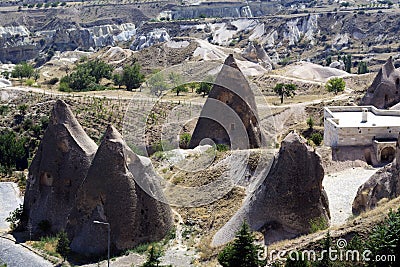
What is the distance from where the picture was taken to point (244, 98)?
41781 millimetres

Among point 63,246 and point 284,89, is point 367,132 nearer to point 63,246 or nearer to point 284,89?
point 63,246

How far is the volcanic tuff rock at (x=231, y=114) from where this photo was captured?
41.6 metres

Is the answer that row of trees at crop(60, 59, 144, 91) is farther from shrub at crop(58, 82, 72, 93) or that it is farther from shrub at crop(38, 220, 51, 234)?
shrub at crop(38, 220, 51, 234)

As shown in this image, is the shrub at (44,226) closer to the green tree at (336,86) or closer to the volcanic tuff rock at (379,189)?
the volcanic tuff rock at (379,189)

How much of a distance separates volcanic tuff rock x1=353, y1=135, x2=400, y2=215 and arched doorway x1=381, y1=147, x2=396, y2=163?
8.06 m

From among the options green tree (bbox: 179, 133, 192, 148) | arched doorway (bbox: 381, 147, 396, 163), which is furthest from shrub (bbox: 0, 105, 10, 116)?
arched doorway (bbox: 381, 147, 396, 163)

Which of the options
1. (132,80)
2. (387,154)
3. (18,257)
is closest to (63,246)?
(18,257)

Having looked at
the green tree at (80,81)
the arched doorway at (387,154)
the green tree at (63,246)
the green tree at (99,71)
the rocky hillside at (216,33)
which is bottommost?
the green tree at (63,246)

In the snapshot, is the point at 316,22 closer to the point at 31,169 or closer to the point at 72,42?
the point at 72,42

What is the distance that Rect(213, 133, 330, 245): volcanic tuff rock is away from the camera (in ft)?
87.0

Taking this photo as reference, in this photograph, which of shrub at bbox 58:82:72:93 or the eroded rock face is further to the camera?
shrub at bbox 58:82:72:93

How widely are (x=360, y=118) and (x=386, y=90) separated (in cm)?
1100

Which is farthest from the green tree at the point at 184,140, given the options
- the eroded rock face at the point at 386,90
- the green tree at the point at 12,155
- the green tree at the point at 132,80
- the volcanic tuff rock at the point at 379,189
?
the green tree at the point at 132,80

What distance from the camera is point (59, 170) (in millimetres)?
32562
